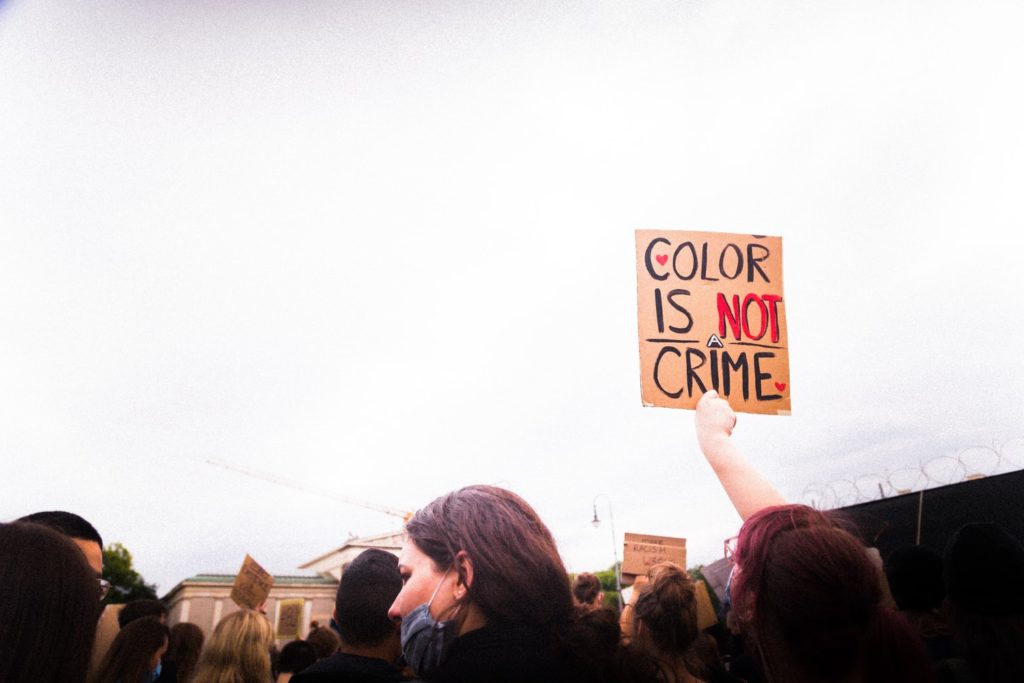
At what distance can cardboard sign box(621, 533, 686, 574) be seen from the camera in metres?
6.57

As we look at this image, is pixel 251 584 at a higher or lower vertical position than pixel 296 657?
lower

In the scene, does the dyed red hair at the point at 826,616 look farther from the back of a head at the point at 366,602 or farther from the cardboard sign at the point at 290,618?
the cardboard sign at the point at 290,618

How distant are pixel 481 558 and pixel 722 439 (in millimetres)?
1157

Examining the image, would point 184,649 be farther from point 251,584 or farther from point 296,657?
point 251,584

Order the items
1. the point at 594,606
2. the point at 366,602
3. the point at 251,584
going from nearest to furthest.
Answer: the point at 594,606 < the point at 366,602 < the point at 251,584

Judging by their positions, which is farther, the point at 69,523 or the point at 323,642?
Answer: the point at 323,642

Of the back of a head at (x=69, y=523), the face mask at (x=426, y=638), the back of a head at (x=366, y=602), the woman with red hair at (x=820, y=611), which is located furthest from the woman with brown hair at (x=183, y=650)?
the woman with red hair at (x=820, y=611)

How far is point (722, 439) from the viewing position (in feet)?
9.30

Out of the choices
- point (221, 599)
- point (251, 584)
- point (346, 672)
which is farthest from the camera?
point (221, 599)

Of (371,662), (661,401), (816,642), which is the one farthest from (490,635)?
(661,401)

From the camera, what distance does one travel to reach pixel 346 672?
3.11 m

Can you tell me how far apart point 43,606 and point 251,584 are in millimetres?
7691

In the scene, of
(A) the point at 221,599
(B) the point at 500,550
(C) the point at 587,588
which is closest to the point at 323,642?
(C) the point at 587,588

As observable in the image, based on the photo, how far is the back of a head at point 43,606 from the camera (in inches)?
66.5
